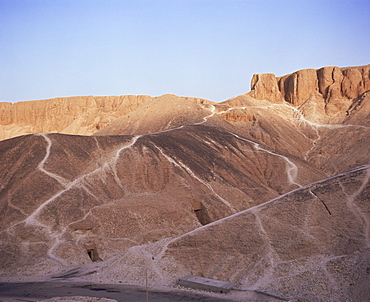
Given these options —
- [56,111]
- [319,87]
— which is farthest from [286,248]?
[56,111]

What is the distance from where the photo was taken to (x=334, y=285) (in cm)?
1405

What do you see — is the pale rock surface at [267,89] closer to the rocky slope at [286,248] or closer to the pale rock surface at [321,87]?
the pale rock surface at [321,87]

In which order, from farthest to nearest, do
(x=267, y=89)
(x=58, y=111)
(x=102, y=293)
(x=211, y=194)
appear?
1. (x=58, y=111)
2. (x=267, y=89)
3. (x=211, y=194)
4. (x=102, y=293)

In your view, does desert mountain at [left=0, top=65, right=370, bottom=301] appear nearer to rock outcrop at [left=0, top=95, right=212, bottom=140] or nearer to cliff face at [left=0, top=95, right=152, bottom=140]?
rock outcrop at [left=0, top=95, right=212, bottom=140]

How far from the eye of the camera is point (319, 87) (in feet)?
234

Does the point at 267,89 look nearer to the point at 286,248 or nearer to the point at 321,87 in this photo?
the point at 321,87

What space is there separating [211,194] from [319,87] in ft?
139

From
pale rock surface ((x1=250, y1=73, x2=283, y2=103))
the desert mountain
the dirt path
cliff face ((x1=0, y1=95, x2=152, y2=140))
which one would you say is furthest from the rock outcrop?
the dirt path

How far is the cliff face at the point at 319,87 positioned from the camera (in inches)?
2635

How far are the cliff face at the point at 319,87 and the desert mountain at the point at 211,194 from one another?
0.19 metres

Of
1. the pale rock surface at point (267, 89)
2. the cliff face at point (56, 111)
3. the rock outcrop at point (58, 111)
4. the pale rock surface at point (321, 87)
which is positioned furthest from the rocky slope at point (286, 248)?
the cliff face at point (56, 111)

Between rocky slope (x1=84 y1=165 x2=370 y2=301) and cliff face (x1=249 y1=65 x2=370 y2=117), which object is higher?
cliff face (x1=249 y1=65 x2=370 y2=117)

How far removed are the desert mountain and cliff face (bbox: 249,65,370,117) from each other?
0.64 ft

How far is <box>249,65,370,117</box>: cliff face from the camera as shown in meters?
66.9
